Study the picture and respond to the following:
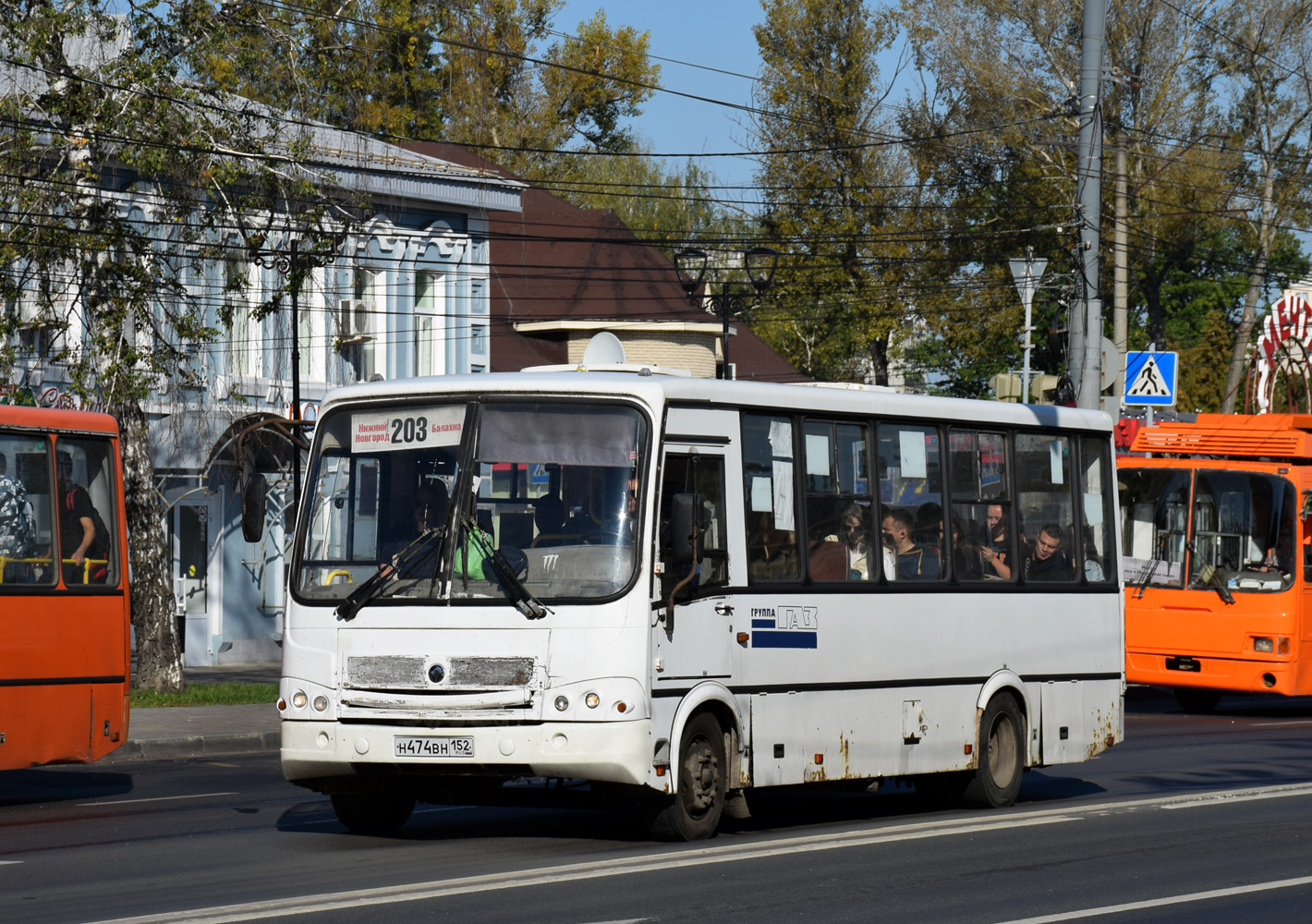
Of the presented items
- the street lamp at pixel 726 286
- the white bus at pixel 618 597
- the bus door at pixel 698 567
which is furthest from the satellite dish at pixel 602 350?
the street lamp at pixel 726 286

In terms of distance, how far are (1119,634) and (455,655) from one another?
6.31m

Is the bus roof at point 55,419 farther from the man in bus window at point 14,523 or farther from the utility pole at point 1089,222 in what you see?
the utility pole at point 1089,222

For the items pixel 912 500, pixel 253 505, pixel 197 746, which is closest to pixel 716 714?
pixel 912 500

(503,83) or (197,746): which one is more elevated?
(503,83)

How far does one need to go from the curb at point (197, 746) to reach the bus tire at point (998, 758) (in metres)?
7.88

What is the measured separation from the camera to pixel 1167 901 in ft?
30.4

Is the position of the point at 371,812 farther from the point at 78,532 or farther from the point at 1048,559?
the point at 1048,559

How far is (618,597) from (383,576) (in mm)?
1338

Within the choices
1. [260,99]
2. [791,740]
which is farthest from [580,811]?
[260,99]

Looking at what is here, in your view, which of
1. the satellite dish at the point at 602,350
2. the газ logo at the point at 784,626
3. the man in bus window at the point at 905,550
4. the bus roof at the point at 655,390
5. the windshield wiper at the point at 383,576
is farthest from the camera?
the satellite dish at the point at 602,350

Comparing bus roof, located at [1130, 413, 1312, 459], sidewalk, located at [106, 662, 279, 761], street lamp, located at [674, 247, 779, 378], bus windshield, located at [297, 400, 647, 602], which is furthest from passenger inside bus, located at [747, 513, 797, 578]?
street lamp, located at [674, 247, 779, 378]

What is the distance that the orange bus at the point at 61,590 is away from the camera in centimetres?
1346

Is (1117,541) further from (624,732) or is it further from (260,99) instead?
(260,99)

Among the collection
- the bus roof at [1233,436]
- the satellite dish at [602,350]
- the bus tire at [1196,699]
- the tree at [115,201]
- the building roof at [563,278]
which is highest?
the building roof at [563,278]
